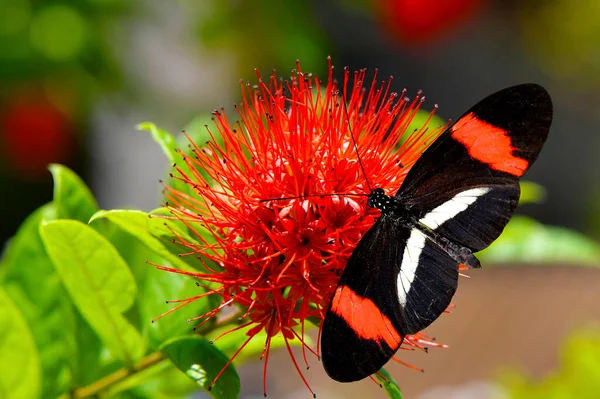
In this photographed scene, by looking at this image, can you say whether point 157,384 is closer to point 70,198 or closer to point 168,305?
point 168,305

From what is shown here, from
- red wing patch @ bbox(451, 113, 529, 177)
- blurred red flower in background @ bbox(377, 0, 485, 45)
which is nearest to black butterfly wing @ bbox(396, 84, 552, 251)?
red wing patch @ bbox(451, 113, 529, 177)

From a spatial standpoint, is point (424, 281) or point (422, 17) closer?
point (424, 281)

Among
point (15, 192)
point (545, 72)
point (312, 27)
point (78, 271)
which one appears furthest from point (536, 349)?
point (78, 271)

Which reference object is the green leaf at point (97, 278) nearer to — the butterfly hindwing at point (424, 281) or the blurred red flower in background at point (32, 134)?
the butterfly hindwing at point (424, 281)

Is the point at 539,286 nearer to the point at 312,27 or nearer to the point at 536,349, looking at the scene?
the point at 536,349

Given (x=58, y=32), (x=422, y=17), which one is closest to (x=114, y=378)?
(x=58, y=32)

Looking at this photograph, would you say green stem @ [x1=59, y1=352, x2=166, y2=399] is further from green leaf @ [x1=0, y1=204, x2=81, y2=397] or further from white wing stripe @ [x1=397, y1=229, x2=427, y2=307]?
white wing stripe @ [x1=397, y1=229, x2=427, y2=307]

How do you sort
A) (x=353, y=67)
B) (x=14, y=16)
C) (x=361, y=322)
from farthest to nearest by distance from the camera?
(x=353, y=67) → (x=14, y=16) → (x=361, y=322)
